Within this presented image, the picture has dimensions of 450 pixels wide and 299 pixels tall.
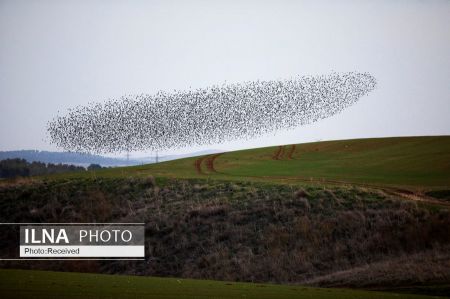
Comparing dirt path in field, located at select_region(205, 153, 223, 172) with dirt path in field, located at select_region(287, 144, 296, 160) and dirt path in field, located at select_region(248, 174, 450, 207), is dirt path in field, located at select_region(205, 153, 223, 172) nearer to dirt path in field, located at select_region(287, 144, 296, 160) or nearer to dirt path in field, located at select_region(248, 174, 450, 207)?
dirt path in field, located at select_region(248, 174, 450, 207)

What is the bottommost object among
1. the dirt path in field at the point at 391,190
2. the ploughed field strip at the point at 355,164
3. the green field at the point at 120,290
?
the green field at the point at 120,290

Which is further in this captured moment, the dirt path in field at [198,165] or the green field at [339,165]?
the dirt path in field at [198,165]

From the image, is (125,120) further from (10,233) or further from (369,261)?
(369,261)

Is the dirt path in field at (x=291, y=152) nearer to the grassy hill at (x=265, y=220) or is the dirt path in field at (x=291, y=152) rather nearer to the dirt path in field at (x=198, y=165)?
the grassy hill at (x=265, y=220)

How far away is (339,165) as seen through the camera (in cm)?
4781

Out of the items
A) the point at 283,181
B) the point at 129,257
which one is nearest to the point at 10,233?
the point at 129,257

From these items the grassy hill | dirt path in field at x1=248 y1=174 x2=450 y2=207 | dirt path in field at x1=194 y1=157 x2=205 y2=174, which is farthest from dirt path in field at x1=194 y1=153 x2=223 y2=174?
dirt path in field at x1=248 y1=174 x2=450 y2=207

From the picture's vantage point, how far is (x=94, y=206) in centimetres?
3916

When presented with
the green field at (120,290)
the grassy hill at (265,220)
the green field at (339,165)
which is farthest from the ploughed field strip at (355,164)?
the green field at (120,290)

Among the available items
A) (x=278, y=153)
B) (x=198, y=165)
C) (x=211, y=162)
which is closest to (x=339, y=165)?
(x=278, y=153)

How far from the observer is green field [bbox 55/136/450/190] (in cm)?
4097

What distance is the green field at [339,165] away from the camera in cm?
4097

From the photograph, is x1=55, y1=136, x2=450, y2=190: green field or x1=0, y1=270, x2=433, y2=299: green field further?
x1=55, y1=136, x2=450, y2=190: green field

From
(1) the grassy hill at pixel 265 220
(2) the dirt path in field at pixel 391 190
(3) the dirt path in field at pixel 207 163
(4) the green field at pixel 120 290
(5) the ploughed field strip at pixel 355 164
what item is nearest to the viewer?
(4) the green field at pixel 120 290
